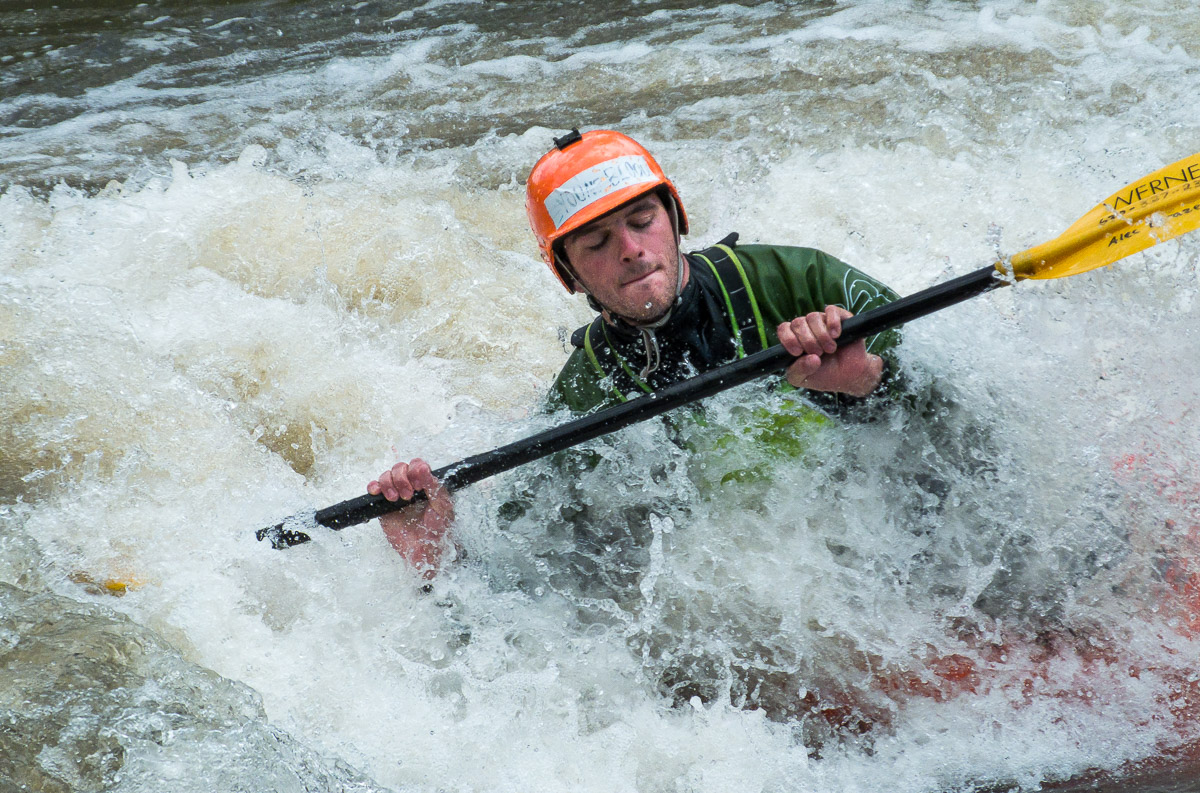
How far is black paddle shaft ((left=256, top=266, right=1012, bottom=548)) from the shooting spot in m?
2.39

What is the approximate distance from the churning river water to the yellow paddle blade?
37cm

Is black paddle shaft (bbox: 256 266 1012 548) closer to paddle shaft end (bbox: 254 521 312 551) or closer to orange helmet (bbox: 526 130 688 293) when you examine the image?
paddle shaft end (bbox: 254 521 312 551)

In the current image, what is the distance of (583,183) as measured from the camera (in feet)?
8.93

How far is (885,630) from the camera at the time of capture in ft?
9.04

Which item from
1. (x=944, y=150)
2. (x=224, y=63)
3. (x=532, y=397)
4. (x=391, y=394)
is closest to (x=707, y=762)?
(x=532, y=397)

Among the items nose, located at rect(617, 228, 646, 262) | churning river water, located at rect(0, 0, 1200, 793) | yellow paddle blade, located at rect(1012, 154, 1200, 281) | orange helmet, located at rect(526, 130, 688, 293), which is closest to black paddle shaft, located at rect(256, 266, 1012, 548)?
yellow paddle blade, located at rect(1012, 154, 1200, 281)

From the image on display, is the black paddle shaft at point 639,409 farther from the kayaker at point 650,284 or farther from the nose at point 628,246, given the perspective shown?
the nose at point 628,246

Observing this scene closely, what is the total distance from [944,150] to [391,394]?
9.63 feet

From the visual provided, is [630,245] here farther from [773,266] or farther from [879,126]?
[879,126]

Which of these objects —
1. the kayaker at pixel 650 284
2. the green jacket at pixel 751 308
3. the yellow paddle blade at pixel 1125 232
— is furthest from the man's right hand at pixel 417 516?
the yellow paddle blade at pixel 1125 232

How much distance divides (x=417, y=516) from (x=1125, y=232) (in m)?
2.03

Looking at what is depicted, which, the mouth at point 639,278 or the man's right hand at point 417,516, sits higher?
the mouth at point 639,278

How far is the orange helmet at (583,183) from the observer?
270 centimetres

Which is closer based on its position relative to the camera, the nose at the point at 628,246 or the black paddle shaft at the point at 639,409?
the black paddle shaft at the point at 639,409
